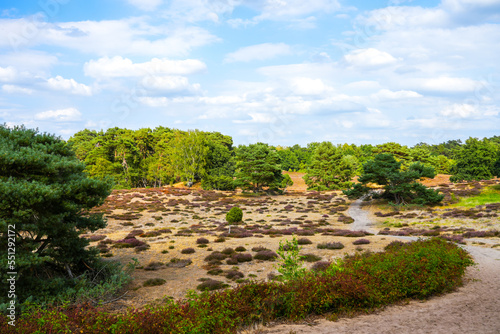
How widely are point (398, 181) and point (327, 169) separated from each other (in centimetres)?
2325

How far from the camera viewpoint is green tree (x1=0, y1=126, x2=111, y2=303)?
8.17 m

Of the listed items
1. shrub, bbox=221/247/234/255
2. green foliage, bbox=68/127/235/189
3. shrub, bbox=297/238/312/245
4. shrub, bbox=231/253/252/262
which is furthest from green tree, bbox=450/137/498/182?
shrub, bbox=231/253/252/262

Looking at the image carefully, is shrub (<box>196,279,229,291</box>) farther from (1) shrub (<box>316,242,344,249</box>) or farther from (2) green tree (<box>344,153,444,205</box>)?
(2) green tree (<box>344,153,444,205</box>)

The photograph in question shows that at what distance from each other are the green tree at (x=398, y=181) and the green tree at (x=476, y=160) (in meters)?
21.3

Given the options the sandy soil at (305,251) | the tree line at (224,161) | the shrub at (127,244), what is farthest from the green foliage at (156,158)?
the shrub at (127,244)

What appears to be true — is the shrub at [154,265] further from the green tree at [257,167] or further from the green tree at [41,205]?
the green tree at [257,167]

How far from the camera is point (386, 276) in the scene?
29.1 feet

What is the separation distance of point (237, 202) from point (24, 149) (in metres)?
37.0

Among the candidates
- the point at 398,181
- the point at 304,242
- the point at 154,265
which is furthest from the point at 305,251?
the point at 398,181

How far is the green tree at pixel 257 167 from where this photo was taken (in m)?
50.6

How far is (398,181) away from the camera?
36594mm

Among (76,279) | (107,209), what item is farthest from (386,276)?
(107,209)

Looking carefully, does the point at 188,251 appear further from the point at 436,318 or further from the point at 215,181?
the point at 215,181

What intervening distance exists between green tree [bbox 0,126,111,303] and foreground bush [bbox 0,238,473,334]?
6.15 feet
